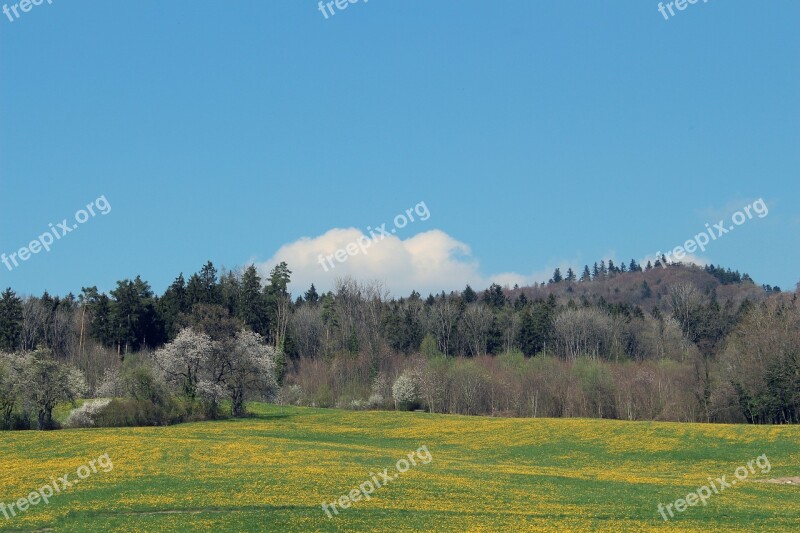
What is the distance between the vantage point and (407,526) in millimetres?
32562

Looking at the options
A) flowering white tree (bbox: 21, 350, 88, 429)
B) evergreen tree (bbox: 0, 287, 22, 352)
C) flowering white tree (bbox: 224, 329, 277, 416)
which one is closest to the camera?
flowering white tree (bbox: 21, 350, 88, 429)

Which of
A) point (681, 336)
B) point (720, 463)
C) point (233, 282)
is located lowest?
point (720, 463)

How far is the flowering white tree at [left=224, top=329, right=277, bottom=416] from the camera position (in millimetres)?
97188

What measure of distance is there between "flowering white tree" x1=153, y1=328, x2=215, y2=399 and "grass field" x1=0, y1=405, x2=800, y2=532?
42.3ft

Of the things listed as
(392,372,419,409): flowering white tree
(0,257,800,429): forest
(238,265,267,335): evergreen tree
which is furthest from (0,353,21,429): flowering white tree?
(238,265,267,335): evergreen tree

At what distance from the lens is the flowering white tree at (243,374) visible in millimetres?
97188

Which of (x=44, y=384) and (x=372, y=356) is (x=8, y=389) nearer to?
(x=44, y=384)

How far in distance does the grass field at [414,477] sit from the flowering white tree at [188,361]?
12.9 metres

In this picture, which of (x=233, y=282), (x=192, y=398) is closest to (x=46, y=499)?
(x=192, y=398)

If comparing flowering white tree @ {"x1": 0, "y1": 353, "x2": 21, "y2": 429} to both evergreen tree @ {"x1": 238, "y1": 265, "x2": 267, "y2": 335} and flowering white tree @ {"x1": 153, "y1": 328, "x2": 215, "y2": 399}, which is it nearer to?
flowering white tree @ {"x1": 153, "y1": 328, "x2": 215, "y2": 399}

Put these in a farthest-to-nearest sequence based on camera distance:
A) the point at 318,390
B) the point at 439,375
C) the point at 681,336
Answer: the point at 681,336 < the point at 318,390 < the point at 439,375

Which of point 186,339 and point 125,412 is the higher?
point 186,339

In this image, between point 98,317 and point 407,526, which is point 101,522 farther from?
point 98,317

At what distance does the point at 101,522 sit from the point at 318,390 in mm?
103420
